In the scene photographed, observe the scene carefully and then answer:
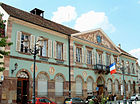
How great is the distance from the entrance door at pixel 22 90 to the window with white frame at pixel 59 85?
4.24 metres

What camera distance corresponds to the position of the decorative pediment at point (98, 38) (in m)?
29.2

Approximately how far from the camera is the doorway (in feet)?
64.8

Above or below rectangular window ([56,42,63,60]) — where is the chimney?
above

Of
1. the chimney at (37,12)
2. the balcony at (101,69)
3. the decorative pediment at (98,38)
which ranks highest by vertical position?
the chimney at (37,12)

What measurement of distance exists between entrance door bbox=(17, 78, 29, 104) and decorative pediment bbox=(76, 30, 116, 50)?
10741 mm

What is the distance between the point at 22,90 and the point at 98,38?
1626 centimetres

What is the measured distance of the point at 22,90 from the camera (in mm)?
20125

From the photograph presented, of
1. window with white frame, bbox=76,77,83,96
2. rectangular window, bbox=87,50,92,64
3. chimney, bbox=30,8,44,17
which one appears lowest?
window with white frame, bbox=76,77,83,96

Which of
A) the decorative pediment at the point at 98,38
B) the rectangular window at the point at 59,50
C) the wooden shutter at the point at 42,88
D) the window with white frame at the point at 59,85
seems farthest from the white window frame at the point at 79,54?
the wooden shutter at the point at 42,88

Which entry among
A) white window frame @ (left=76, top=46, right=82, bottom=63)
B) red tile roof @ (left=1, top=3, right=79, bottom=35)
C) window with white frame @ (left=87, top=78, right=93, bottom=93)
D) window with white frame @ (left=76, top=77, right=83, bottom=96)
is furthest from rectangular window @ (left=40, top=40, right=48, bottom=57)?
window with white frame @ (left=87, top=78, right=93, bottom=93)

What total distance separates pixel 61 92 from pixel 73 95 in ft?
6.28

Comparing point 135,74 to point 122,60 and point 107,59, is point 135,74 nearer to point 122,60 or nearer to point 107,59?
point 122,60

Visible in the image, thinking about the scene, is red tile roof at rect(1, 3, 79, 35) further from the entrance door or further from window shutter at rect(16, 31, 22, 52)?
the entrance door

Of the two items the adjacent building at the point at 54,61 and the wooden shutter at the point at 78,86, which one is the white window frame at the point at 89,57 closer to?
the adjacent building at the point at 54,61
